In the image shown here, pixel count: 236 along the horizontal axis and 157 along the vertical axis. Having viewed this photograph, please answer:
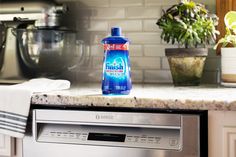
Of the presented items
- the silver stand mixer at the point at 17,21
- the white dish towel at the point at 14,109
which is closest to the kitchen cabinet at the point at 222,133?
the white dish towel at the point at 14,109

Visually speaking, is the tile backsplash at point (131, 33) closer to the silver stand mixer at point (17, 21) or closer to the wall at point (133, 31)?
the wall at point (133, 31)

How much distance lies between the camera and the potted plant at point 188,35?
167 cm

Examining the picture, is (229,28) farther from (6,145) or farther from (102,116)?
(6,145)

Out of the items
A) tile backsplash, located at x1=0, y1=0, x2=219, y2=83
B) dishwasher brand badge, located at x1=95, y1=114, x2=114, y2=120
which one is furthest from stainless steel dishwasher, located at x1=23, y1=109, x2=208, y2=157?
tile backsplash, located at x1=0, y1=0, x2=219, y2=83

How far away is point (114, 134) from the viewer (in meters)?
1.32

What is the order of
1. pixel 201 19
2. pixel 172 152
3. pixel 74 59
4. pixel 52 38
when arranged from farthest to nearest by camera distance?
pixel 74 59 → pixel 52 38 → pixel 201 19 → pixel 172 152

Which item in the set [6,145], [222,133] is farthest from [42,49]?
[222,133]

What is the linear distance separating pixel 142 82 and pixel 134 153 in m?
0.73

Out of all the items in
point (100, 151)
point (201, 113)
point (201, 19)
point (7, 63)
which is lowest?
point (100, 151)

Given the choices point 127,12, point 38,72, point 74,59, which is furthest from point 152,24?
point 38,72

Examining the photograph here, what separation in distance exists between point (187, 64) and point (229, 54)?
18 centimetres

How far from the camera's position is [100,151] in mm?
1313

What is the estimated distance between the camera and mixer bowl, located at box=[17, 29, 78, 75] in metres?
1.87

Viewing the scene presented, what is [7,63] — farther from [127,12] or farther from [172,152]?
[172,152]
